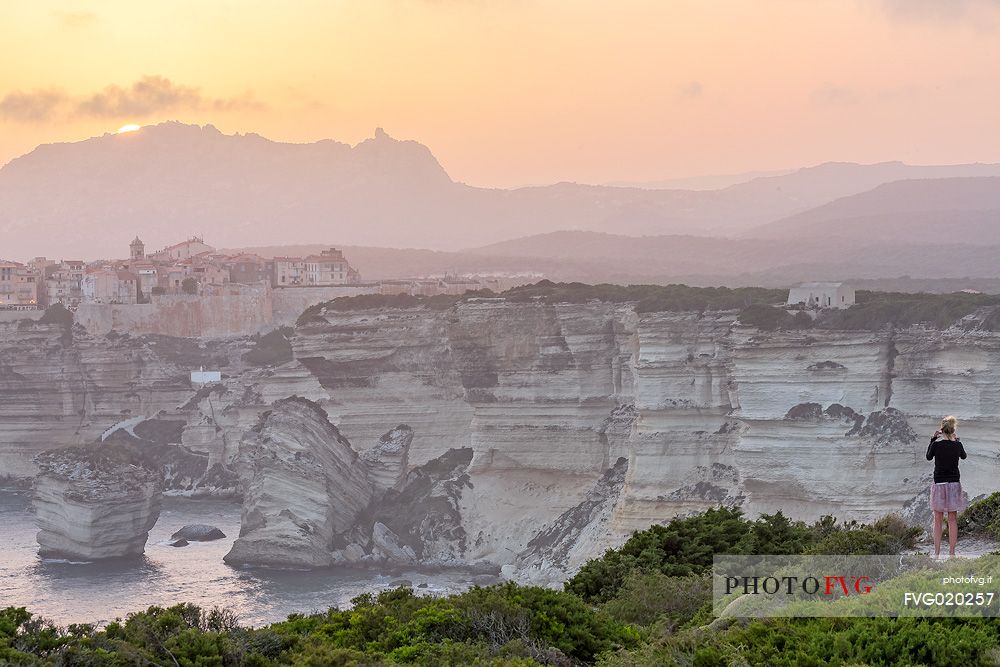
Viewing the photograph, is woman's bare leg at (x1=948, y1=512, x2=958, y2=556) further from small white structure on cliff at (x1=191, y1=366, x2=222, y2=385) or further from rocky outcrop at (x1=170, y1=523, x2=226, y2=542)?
small white structure on cliff at (x1=191, y1=366, x2=222, y2=385)

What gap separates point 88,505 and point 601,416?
17.6m

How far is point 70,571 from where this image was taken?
44.5 metres

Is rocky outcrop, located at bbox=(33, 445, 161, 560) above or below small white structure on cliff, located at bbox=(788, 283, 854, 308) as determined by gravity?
below

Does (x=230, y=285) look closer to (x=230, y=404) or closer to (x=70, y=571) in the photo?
(x=230, y=404)

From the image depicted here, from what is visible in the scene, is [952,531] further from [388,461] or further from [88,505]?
[88,505]

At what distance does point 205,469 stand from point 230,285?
14.2 metres

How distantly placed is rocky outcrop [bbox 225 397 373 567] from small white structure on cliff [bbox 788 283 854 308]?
15.8 m

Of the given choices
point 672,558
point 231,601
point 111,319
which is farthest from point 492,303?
point 672,558

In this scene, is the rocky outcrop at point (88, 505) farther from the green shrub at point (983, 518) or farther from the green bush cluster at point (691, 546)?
the green shrub at point (983, 518)

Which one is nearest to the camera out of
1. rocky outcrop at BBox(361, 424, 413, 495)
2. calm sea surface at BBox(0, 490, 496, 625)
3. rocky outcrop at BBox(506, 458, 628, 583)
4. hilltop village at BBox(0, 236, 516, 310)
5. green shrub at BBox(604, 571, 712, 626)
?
green shrub at BBox(604, 571, 712, 626)

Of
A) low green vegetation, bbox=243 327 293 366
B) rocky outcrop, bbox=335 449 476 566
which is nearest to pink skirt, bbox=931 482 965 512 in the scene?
rocky outcrop, bbox=335 449 476 566

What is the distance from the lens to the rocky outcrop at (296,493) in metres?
44.3

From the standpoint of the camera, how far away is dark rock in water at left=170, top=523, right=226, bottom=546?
161 ft

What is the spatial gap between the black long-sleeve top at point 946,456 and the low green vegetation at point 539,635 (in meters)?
1.61
